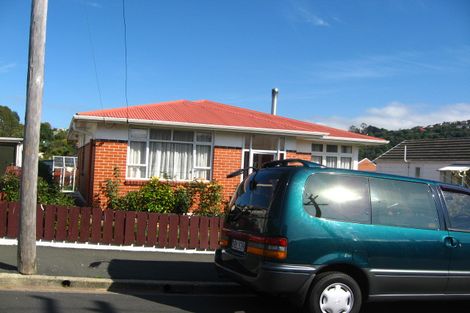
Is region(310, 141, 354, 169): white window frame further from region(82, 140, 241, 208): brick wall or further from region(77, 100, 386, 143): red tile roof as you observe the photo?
region(82, 140, 241, 208): brick wall

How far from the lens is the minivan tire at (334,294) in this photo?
5441 millimetres

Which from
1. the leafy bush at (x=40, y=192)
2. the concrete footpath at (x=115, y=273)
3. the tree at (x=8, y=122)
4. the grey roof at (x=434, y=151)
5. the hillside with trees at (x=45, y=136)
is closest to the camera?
the concrete footpath at (x=115, y=273)

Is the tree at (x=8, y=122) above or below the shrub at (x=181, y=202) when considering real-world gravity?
above

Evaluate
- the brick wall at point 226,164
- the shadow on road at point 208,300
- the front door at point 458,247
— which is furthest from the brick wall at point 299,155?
the front door at point 458,247

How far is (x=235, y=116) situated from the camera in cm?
1633

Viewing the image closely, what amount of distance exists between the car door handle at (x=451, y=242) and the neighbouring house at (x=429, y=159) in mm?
30299

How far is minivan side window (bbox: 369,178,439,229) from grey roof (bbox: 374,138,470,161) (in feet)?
113

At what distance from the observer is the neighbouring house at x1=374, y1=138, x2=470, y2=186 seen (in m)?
37.7

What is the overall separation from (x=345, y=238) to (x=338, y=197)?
0.47 m

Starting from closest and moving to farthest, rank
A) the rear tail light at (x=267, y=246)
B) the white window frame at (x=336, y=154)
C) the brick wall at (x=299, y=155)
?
the rear tail light at (x=267, y=246) < the brick wall at (x=299, y=155) < the white window frame at (x=336, y=154)

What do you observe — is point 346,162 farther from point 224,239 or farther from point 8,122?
point 8,122

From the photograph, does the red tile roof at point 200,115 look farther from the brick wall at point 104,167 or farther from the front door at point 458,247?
the front door at point 458,247

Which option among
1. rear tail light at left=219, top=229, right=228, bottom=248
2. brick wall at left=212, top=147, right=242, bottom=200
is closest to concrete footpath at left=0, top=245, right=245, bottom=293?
rear tail light at left=219, top=229, right=228, bottom=248

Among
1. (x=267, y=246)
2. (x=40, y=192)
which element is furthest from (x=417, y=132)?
(x=267, y=246)
